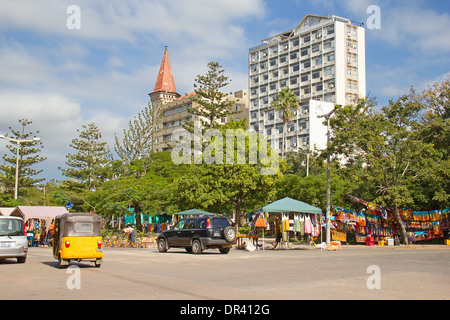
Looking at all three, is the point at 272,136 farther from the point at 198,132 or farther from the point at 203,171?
the point at 203,171

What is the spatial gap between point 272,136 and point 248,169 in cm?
6598

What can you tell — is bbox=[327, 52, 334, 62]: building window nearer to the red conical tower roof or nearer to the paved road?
the red conical tower roof

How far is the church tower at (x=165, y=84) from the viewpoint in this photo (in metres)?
124

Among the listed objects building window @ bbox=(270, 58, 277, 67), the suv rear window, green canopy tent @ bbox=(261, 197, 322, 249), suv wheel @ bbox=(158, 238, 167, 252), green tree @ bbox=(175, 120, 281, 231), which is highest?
building window @ bbox=(270, 58, 277, 67)

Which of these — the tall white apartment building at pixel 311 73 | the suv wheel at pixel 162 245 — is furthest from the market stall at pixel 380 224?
the tall white apartment building at pixel 311 73

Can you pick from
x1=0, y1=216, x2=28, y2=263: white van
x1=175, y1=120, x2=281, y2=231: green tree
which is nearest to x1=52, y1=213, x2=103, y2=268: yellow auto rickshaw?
x1=0, y1=216, x2=28, y2=263: white van

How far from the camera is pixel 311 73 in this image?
10075 centimetres

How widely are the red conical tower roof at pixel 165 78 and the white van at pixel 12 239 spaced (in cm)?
10957

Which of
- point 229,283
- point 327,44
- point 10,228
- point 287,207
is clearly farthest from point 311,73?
point 229,283

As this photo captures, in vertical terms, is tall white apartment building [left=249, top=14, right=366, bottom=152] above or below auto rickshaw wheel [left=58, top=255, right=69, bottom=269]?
above

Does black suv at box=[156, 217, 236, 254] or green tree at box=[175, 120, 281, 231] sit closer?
black suv at box=[156, 217, 236, 254]

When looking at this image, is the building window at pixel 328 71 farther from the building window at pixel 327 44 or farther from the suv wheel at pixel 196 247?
the suv wheel at pixel 196 247

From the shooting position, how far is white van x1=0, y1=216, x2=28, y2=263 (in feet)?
55.8
